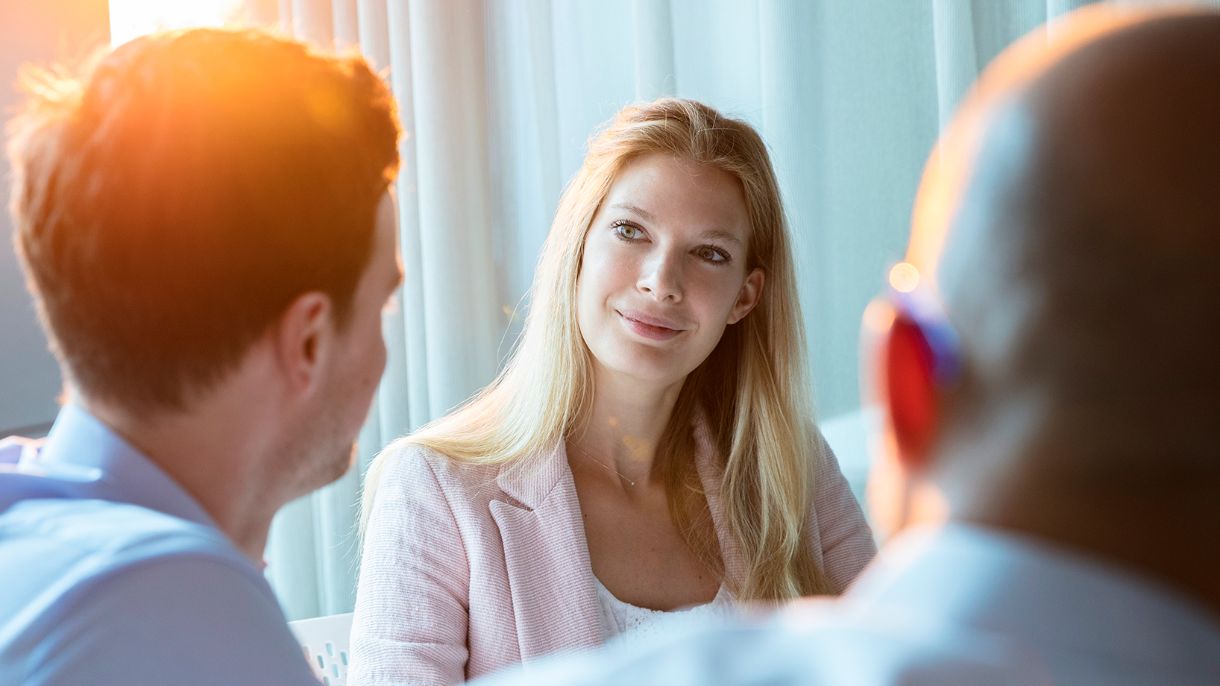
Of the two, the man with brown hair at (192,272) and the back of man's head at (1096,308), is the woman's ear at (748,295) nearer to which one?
the man with brown hair at (192,272)

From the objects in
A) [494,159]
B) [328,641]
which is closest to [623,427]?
[328,641]

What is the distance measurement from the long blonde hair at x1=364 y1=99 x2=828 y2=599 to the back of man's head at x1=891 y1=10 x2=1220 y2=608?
1.63 metres

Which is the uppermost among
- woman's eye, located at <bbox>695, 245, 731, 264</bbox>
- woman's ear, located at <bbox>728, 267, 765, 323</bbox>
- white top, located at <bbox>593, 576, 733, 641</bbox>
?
woman's eye, located at <bbox>695, 245, 731, 264</bbox>

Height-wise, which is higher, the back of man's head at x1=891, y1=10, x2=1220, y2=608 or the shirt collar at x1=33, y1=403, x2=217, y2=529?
the back of man's head at x1=891, y1=10, x2=1220, y2=608

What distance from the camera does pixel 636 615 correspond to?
2006mm

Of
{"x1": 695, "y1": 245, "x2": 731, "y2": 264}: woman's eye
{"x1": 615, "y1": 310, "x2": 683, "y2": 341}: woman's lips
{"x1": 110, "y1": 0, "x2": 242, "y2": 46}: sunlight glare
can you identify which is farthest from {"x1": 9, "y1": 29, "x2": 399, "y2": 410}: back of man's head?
{"x1": 110, "y1": 0, "x2": 242, "y2": 46}: sunlight glare

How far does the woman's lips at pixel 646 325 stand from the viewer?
211cm

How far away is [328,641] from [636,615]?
1.68 ft

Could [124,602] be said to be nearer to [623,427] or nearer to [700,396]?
[623,427]

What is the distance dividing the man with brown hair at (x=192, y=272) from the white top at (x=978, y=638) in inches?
17.4

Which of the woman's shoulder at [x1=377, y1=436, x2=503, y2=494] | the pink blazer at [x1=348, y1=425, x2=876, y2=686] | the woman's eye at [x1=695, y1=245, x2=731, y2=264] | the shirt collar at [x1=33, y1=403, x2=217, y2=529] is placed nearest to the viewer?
the shirt collar at [x1=33, y1=403, x2=217, y2=529]

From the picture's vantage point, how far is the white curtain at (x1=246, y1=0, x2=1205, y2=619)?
Result: 255 centimetres

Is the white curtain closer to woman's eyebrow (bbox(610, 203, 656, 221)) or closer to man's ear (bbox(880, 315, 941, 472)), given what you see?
woman's eyebrow (bbox(610, 203, 656, 221))

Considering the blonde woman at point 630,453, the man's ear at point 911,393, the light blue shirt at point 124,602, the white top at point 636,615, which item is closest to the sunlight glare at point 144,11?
the blonde woman at point 630,453
